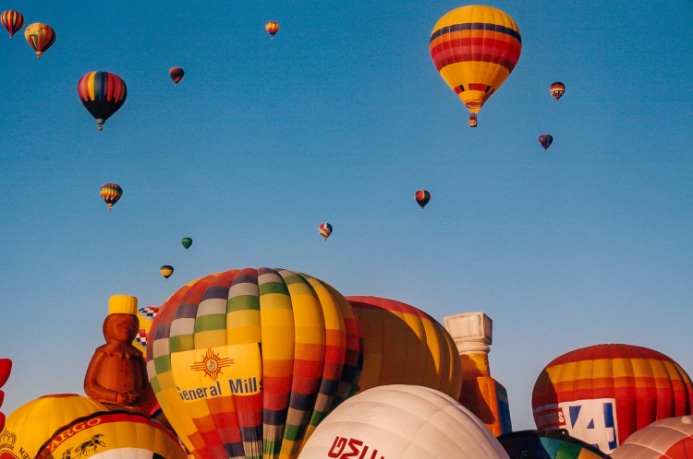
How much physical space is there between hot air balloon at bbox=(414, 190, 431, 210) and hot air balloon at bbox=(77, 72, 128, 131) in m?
10.1

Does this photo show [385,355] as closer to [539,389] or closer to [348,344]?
[348,344]

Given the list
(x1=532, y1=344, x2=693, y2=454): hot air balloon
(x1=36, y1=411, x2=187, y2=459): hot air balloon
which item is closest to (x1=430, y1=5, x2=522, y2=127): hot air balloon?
(x1=532, y1=344, x2=693, y2=454): hot air balloon

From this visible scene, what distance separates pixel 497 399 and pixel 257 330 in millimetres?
9954

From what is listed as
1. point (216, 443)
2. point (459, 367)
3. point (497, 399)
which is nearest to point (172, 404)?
point (216, 443)

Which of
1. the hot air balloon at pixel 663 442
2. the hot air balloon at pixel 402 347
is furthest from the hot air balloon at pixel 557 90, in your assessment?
the hot air balloon at pixel 663 442

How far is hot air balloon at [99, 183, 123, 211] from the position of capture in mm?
37250

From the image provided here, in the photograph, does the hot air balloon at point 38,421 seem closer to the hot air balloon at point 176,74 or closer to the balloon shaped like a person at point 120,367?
the balloon shaped like a person at point 120,367

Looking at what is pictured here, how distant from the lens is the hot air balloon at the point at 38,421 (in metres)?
19.8

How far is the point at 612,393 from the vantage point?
2939cm

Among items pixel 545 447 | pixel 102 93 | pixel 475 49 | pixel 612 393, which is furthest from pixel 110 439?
pixel 475 49

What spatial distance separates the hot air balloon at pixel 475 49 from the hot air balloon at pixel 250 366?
36.8 ft

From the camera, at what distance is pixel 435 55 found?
33.5m

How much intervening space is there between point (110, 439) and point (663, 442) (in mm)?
9117

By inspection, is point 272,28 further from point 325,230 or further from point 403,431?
point 403,431
